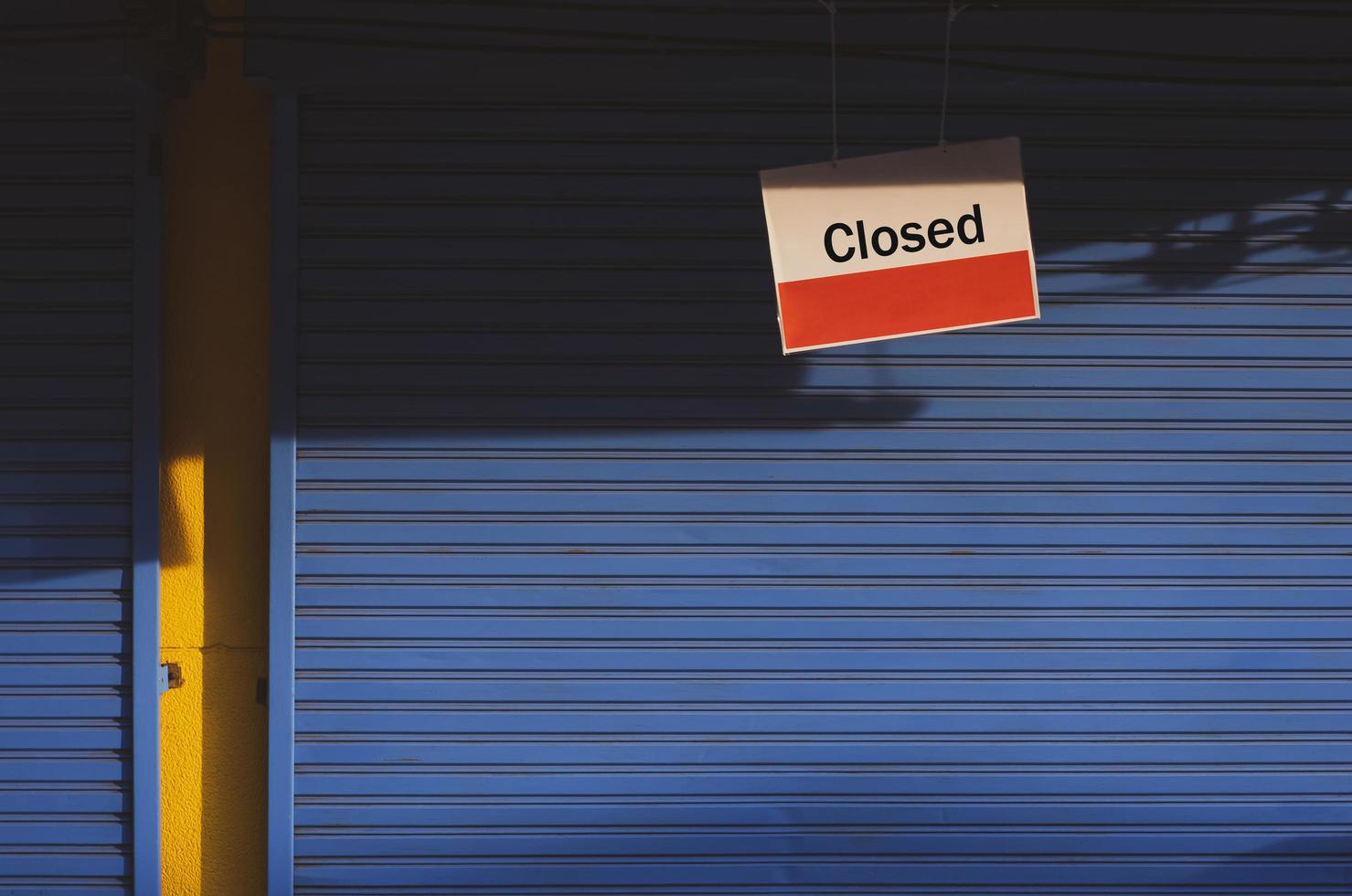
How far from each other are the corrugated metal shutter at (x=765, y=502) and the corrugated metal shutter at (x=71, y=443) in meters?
0.62

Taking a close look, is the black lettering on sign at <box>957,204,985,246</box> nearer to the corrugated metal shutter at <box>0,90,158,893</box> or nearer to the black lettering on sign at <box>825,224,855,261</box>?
the black lettering on sign at <box>825,224,855,261</box>

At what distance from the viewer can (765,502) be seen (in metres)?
3.71

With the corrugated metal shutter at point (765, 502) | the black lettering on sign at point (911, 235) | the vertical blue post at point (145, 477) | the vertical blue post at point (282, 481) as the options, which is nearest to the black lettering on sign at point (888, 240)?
the black lettering on sign at point (911, 235)

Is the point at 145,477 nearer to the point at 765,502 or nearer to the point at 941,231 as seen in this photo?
the point at 765,502

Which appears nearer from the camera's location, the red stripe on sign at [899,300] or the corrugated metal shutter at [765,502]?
the red stripe on sign at [899,300]

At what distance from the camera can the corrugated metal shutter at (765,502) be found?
12.0 feet

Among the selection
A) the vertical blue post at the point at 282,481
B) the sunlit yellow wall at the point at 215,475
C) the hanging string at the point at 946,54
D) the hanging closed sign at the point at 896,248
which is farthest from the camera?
the sunlit yellow wall at the point at 215,475

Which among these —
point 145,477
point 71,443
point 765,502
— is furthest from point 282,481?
point 765,502

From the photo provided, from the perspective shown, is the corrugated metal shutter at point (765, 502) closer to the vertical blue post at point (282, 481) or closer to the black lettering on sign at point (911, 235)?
the vertical blue post at point (282, 481)

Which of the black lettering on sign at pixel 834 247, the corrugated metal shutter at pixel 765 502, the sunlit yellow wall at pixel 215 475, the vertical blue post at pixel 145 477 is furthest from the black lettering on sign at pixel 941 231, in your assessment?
the vertical blue post at pixel 145 477

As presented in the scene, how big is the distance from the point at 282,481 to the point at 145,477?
477 mm

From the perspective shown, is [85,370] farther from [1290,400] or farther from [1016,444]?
[1290,400]

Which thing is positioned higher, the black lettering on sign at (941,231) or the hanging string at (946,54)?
the hanging string at (946,54)

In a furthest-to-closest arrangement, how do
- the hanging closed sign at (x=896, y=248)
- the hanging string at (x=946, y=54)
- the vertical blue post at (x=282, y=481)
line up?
the vertical blue post at (x=282, y=481) < the hanging string at (x=946, y=54) < the hanging closed sign at (x=896, y=248)
